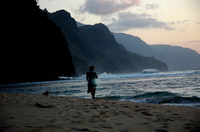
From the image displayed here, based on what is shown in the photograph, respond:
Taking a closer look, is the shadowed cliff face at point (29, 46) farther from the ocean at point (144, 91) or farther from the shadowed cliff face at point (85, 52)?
the shadowed cliff face at point (85, 52)

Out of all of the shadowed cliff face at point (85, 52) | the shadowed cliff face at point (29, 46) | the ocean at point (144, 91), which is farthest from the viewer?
the shadowed cliff face at point (85, 52)

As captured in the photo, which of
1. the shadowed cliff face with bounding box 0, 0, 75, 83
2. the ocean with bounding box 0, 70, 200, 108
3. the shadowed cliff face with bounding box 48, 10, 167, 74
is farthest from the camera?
the shadowed cliff face with bounding box 48, 10, 167, 74

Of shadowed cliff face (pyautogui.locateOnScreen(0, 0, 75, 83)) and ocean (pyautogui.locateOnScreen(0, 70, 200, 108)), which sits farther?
shadowed cliff face (pyautogui.locateOnScreen(0, 0, 75, 83))

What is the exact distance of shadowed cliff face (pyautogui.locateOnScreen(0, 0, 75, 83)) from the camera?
47188 millimetres

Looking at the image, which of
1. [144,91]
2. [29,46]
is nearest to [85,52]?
[29,46]

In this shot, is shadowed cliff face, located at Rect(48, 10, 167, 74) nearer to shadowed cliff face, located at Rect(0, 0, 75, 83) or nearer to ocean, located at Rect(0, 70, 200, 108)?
shadowed cliff face, located at Rect(0, 0, 75, 83)

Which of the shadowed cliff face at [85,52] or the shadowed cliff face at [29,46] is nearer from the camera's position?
the shadowed cliff face at [29,46]

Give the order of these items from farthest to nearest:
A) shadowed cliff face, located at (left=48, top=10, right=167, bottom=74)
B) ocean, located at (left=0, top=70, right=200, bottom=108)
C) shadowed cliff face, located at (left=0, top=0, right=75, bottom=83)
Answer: shadowed cliff face, located at (left=48, top=10, right=167, bottom=74), shadowed cliff face, located at (left=0, top=0, right=75, bottom=83), ocean, located at (left=0, top=70, right=200, bottom=108)

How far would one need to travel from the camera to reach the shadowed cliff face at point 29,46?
4719 cm

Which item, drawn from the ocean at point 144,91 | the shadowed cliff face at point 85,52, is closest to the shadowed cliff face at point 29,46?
the ocean at point 144,91

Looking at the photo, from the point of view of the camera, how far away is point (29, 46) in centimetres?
5241

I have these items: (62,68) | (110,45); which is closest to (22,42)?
(62,68)

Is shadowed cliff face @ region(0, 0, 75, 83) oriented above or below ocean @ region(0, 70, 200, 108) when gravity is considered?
above

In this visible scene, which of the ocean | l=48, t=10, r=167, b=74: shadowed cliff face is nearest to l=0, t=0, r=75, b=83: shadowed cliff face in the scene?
the ocean
